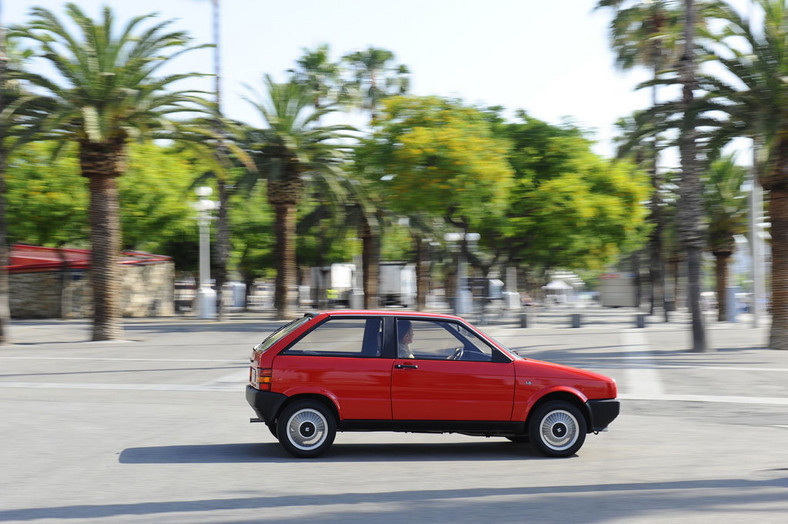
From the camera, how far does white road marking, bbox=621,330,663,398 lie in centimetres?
1530

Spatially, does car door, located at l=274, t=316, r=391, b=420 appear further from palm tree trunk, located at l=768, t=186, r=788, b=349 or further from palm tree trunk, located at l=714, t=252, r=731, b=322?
palm tree trunk, located at l=714, t=252, r=731, b=322

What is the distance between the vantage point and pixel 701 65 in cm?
2403

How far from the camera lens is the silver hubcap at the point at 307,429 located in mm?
8914

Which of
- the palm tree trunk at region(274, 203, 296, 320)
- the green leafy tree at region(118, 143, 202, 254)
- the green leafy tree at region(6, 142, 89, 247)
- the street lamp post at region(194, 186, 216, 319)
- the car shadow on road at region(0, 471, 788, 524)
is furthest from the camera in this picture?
the green leafy tree at region(118, 143, 202, 254)

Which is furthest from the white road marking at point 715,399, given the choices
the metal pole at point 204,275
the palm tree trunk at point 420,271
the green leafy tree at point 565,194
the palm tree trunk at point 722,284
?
the palm tree trunk at point 420,271

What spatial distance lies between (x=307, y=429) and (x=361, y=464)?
2.12 ft

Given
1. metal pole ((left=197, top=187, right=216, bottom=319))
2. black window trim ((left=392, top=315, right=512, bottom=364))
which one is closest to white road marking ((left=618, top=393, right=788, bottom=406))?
black window trim ((left=392, top=315, right=512, bottom=364))

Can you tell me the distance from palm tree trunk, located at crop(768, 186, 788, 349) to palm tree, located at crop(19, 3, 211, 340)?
15551mm

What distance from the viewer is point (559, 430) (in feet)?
29.7

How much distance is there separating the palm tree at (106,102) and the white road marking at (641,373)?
13.6 m

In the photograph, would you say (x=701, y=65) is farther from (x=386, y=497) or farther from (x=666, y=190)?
(x=666, y=190)

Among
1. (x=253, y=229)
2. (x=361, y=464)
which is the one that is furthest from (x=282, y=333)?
(x=253, y=229)

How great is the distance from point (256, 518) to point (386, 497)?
115 centimetres

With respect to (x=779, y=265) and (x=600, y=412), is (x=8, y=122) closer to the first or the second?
(x=600, y=412)
